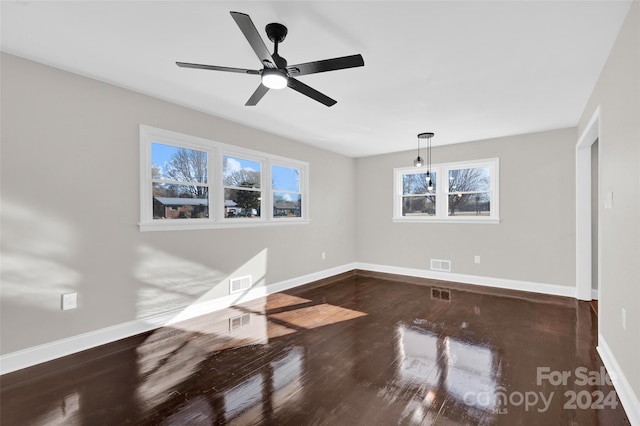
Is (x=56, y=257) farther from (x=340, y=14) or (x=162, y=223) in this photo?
(x=340, y=14)

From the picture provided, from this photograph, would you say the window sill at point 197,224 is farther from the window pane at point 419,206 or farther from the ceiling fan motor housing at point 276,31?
the window pane at point 419,206

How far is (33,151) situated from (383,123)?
13.0 ft

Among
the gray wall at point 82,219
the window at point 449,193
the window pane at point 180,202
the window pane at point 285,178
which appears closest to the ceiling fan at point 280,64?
the gray wall at point 82,219

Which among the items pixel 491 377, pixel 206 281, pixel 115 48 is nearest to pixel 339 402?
pixel 491 377

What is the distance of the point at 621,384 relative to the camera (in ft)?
7.04

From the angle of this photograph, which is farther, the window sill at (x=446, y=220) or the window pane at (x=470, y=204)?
the window pane at (x=470, y=204)

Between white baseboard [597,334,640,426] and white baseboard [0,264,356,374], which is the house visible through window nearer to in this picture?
white baseboard [0,264,356,374]

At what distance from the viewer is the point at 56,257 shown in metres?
2.76

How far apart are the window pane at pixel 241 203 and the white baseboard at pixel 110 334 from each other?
46.2 inches

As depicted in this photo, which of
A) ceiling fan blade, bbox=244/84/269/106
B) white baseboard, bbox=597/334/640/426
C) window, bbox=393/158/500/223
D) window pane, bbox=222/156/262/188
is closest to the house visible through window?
window pane, bbox=222/156/262/188

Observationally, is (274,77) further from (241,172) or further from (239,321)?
(239,321)

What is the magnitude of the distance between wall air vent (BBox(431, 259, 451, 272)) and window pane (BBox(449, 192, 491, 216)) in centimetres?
93

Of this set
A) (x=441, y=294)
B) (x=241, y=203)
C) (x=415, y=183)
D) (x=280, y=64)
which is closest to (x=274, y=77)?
(x=280, y=64)

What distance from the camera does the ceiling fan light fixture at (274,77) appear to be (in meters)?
2.04
